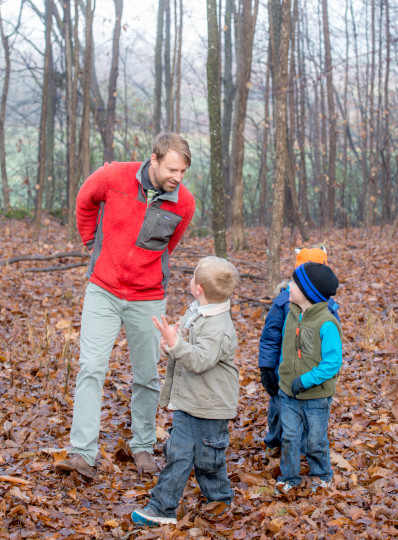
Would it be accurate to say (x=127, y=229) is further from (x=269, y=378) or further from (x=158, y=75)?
(x=158, y=75)

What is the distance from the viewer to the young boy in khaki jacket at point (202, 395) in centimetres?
316

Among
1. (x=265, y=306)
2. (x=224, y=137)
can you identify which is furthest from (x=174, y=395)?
(x=224, y=137)

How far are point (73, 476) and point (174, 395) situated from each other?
96 centimetres

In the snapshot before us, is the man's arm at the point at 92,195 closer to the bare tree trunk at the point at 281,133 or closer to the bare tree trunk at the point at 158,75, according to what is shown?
the bare tree trunk at the point at 281,133

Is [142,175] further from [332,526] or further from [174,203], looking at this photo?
[332,526]

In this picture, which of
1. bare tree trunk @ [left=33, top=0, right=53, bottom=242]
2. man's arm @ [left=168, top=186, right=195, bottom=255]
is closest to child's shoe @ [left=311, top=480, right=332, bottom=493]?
man's arm @ [left=168, top=186, right=195, bottom=255]

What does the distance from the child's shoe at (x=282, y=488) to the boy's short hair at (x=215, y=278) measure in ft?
4.71

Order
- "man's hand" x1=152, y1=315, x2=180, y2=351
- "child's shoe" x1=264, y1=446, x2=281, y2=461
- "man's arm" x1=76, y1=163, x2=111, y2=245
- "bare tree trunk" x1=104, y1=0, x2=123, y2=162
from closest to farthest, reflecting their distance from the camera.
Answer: "man's hand" x1=152, y1=315, x2=180, y2=351, "man's arm" x1=76, y1=163, x2=111, y2=245, "child's shoe" x1=264, y1=446, x2=281, y2=461, "bare tree trunk" x1=104, y1=0, x2=123, y2=162

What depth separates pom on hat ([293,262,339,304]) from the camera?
362 centimetres

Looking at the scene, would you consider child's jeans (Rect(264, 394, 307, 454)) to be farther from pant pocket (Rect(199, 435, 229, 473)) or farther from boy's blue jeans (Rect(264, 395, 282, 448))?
pant pocket (Rect(199, 435, 229, 473))

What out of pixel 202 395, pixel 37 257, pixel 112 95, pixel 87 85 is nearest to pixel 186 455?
pixel 202 395

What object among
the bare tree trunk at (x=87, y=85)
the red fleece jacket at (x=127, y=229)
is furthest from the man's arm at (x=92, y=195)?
the bare tree trunk at (x=87, y=85)

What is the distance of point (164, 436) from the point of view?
15.4 feet

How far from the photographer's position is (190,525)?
3268 mm
